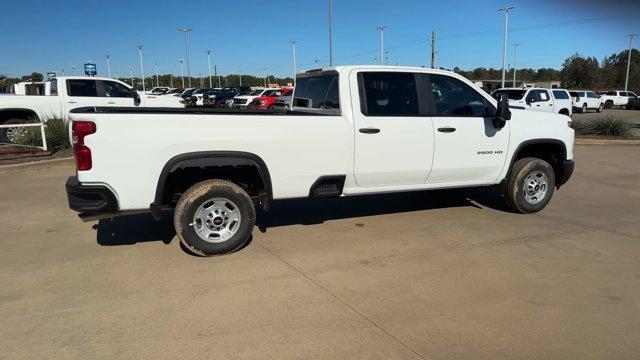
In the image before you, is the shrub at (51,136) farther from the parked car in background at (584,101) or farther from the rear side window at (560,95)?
the parked car in background at (584,101)

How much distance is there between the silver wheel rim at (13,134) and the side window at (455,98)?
11209 mm

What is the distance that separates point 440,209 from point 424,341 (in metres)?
3.78

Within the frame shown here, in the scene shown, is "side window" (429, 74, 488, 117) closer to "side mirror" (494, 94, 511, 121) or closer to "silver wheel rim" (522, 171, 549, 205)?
"side mirror" (494, 94, 511, 121)

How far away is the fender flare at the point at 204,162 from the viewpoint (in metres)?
4.53

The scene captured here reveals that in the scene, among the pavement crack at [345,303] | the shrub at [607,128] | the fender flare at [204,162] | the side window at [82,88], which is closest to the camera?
the pavement crack at [345,303]

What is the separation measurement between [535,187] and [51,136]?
35.7 ft

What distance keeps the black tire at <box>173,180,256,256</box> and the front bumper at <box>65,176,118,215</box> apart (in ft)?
2.03


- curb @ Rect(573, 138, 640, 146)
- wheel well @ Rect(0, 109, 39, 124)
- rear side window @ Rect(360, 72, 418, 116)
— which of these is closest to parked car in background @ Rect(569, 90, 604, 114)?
curb @ Rect(573, 138, 640, 146)

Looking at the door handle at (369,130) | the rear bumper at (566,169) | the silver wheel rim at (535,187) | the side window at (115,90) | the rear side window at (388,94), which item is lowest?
the silver wheel rim at (535,187)

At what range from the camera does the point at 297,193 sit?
5.12m

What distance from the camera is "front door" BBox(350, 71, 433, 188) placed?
5324 millimetres

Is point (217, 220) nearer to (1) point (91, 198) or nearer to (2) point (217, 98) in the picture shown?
(1) point (91, 198)

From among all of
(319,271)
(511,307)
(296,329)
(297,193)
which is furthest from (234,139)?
(511,307)

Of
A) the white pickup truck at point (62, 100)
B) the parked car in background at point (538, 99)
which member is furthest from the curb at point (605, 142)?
the white pickup truck at point (62, 100)
